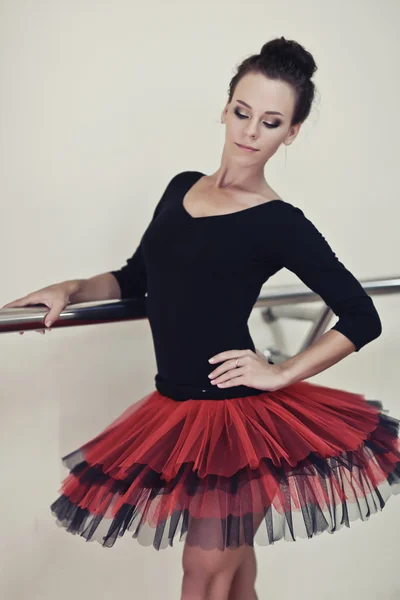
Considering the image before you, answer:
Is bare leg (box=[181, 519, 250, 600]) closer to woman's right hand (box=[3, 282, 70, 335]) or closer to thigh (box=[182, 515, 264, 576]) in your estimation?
thigh (box=[182, 515, 264, 576])

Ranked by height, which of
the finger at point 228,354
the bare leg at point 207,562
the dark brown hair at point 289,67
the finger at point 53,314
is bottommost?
the bare leg at point 207,562

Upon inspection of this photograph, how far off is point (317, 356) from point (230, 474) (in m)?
0.26

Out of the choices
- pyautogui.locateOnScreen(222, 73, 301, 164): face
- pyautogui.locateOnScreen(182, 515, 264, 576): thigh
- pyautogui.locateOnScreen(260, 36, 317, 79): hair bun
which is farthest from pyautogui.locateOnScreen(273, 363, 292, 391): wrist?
pyautogui.locateOnScreen(260, 36, 317, 79): hair bun

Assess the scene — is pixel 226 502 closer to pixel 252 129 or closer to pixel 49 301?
pixel 49 301

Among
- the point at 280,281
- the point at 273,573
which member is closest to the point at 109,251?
the point at 280,281

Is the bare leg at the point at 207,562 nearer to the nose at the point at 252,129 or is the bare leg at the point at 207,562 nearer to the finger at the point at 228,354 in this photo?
the finger at the point at 228,354

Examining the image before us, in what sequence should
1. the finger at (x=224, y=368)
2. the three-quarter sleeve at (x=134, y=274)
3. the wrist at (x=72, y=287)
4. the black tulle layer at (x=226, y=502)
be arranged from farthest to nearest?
1. the three-quarter sleeve at (x=134, y=274)
2. the wrist at (x=72, y=287)
3. the finger at (x=224, y=368)
4. the black tulle layer at (x=226, y=502)

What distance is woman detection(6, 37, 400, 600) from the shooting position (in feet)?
3.42

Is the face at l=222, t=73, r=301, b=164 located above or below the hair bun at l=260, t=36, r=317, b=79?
below

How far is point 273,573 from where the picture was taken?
2.03m

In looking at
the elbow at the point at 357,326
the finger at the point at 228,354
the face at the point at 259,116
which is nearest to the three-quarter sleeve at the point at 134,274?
the face at the point at 259,116

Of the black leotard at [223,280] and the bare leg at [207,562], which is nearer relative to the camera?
the bare leg at [207,562]

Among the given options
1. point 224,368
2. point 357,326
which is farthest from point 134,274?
point 357,326

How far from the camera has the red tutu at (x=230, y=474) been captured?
1.03 meters
